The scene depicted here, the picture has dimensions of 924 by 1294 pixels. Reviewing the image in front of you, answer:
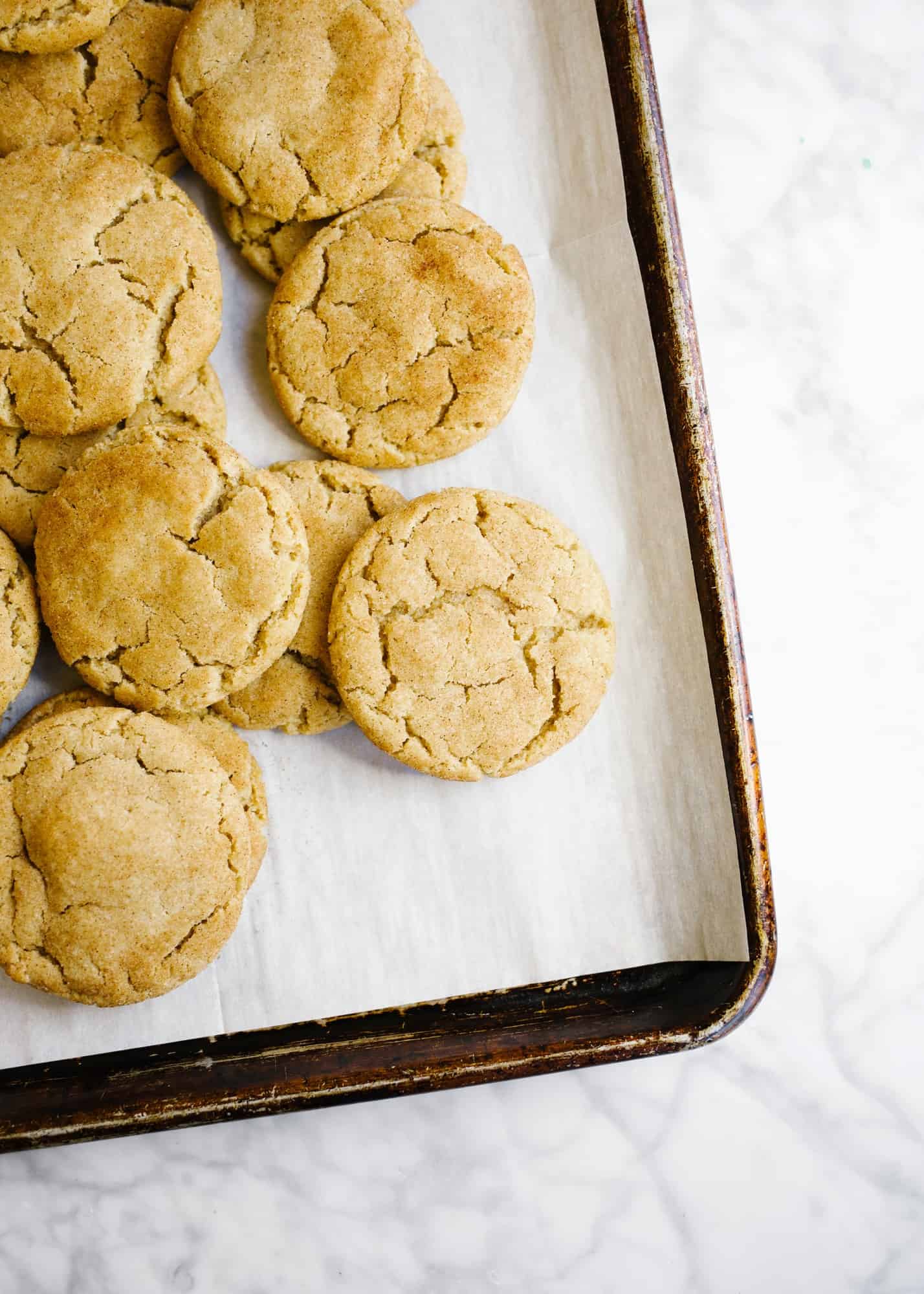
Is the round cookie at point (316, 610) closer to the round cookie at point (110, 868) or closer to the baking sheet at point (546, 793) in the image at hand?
the baking sheet at point (546, 793)

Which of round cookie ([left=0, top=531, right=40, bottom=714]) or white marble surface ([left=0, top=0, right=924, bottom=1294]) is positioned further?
white marble surface ([left=0, top=0, right=924, bottom=1294])

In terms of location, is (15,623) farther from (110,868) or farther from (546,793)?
(546,793)

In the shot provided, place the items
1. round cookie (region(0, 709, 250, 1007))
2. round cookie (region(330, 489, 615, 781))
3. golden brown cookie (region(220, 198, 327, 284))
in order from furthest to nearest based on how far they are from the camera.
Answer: golden brown cookie (region(220, 198, 327, 284)) → round cookie (region(330, 489, 615, 781)) → round cookie (region(0, 709, 250, 1007))

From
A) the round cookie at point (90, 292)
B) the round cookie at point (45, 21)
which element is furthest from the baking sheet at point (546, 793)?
the round cookie at point (45, 21)

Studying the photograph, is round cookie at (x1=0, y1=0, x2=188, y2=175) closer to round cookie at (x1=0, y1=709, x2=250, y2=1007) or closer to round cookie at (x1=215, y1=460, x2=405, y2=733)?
round cookie at (x1=215, y1=460, x2=405, y2=733)

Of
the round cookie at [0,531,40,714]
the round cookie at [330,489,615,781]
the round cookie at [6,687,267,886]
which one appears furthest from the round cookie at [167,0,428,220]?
the round cookie at [6,687,267,886]
